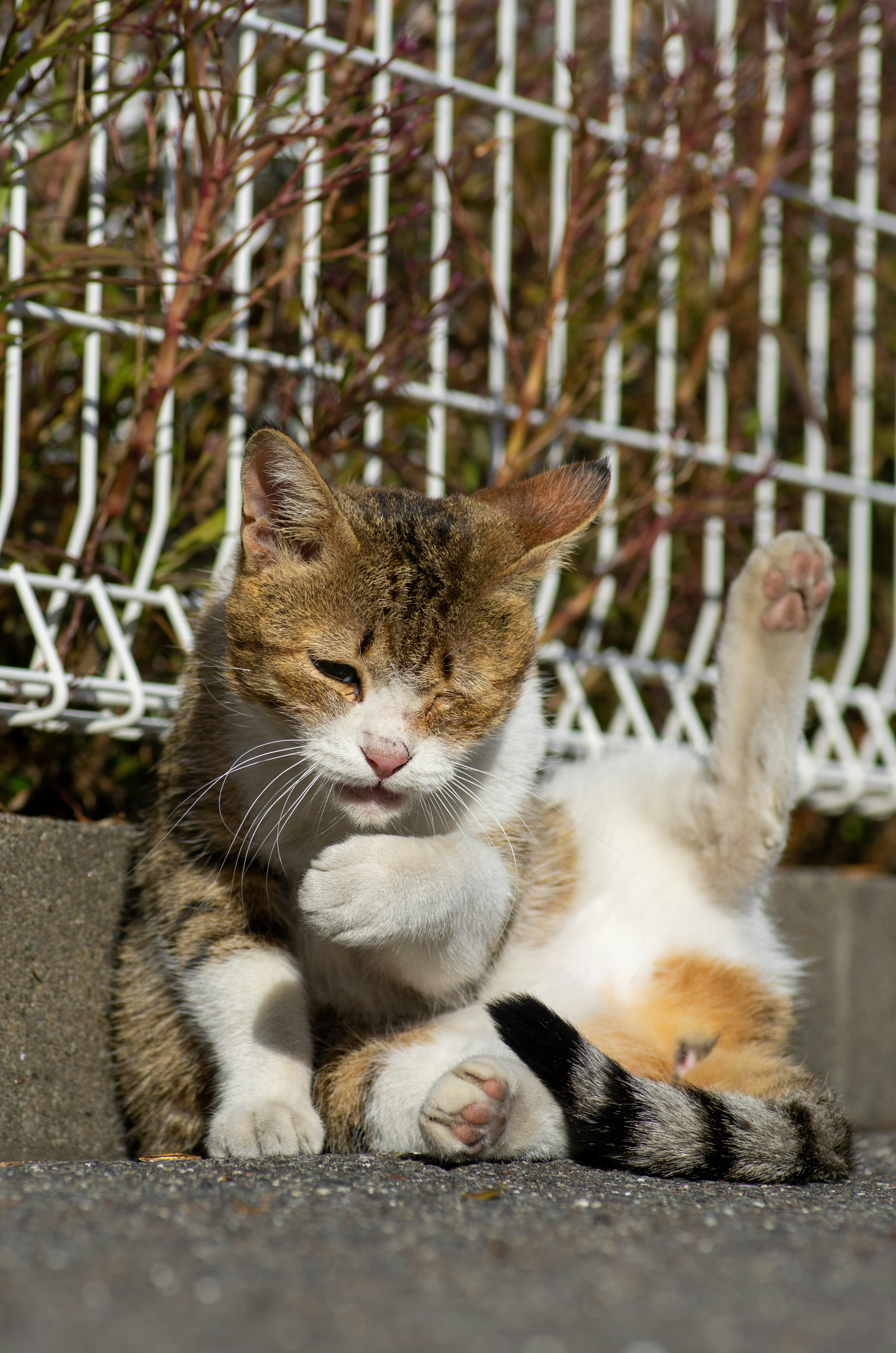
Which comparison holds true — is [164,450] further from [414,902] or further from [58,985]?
[414,902]

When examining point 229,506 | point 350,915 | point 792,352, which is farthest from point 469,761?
point 792,352

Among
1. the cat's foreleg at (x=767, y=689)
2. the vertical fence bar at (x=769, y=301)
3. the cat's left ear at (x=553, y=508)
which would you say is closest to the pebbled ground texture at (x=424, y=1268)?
Result: the cat's foreleg at (x=767, y=689)

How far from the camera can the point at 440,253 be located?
10.0ft

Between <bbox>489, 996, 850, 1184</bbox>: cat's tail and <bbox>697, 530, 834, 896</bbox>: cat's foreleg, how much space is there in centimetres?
78

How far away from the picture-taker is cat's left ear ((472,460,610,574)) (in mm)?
2254

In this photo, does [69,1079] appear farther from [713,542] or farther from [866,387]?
[866,387]

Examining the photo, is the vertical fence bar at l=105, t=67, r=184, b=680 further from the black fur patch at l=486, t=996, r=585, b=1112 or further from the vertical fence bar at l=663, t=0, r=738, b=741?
the vertical fence bar at l=663, t=0, r=738, b=741

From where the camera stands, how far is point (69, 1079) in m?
2.35

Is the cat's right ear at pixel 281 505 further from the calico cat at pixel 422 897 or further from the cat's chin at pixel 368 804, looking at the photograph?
the cat's chin at pixel 368 804

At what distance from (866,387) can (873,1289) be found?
10.9 ft

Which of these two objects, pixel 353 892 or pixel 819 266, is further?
pixel 819 266

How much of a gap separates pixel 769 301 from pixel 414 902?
266 cm

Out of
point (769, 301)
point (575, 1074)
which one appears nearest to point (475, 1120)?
point (575, 1074)

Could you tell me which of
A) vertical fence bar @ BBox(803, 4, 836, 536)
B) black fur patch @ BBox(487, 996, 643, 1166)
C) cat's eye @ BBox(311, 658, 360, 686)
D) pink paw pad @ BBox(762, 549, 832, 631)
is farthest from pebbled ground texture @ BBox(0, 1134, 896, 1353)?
vertical fence bar @ BBox(803, 4, 836, 536)
